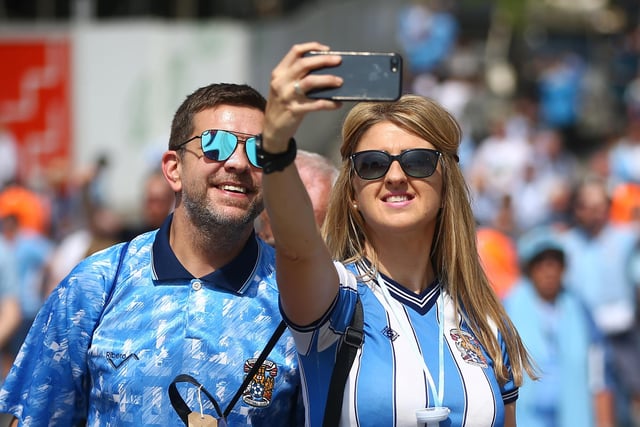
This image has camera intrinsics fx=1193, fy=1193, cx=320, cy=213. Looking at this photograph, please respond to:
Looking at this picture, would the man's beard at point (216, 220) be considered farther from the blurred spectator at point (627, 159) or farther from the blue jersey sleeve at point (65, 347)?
the blurred spectator at point (627, 159)

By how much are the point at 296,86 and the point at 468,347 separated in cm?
110

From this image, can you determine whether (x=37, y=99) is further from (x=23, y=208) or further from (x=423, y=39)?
(x=423, y=39)

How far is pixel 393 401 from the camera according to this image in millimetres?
3287

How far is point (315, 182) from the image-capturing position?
4.92 m

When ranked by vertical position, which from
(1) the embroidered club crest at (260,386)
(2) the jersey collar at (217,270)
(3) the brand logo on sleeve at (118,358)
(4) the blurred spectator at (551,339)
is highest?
(2) the jersey collar at (217,270)

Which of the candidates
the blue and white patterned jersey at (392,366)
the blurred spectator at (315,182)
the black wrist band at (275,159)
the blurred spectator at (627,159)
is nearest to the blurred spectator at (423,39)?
the blurred spectator at (627,159)

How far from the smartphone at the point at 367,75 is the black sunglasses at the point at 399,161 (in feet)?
2.01

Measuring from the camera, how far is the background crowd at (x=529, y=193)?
28.1 feet

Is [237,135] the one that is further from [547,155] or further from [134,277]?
[547,155]

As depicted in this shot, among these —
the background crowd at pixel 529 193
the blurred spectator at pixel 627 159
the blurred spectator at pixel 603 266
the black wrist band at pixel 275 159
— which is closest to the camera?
the black wrist band at pixel 275 159

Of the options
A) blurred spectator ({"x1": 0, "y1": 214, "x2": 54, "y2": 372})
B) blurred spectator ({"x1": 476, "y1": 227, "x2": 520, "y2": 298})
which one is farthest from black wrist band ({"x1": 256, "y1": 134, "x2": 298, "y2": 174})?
blurred spectator ({"x1": 0, "y1": 214, "x2": 54, "y2": 372})

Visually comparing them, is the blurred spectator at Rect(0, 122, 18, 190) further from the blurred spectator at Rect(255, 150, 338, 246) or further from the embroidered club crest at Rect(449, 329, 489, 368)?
the embroidered club crest at Rect(449, 329, 489, 368)

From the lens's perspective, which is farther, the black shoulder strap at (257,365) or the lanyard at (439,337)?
the black shoulder strap at (257,365)

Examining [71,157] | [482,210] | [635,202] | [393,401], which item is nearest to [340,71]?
[393,401]
